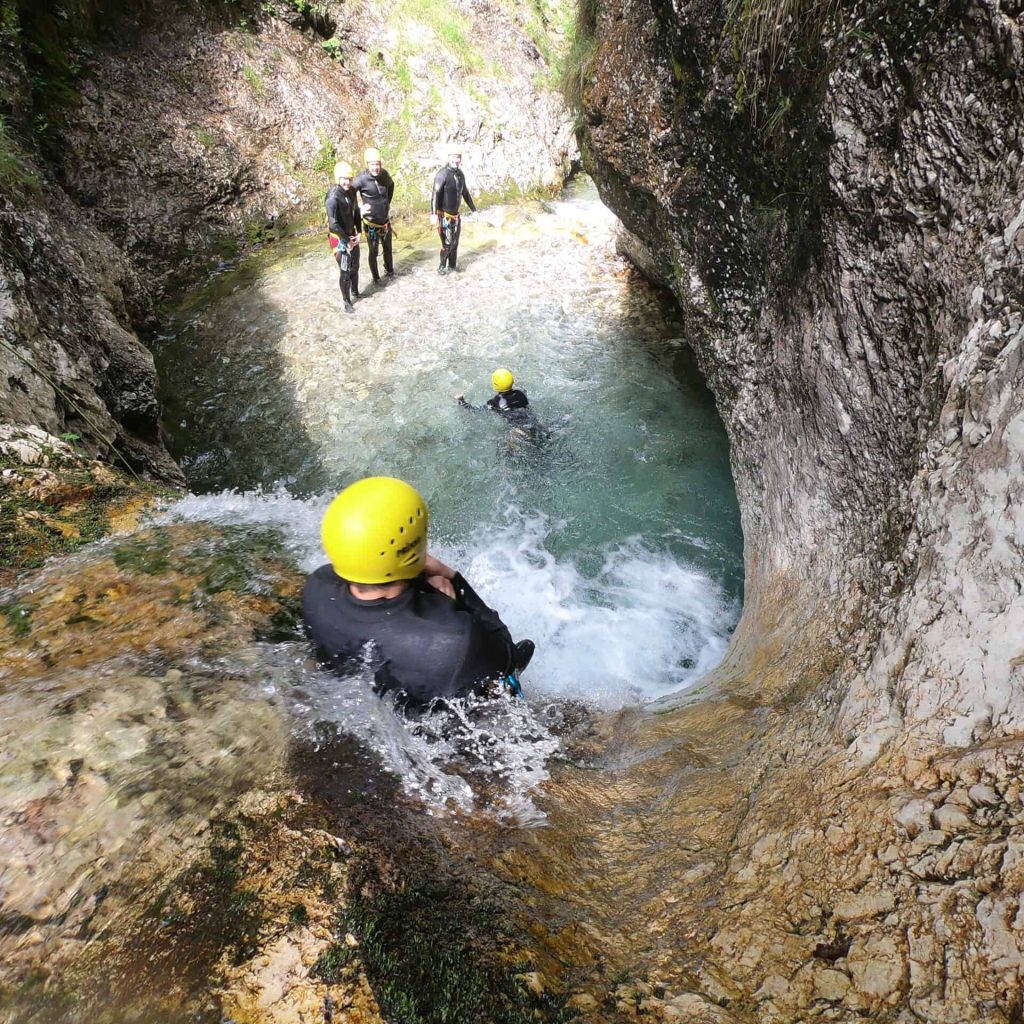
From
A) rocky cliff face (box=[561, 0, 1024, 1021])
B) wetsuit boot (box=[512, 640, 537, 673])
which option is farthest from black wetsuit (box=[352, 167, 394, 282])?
wetsuit boot (box=[512, 640, 537, 673])

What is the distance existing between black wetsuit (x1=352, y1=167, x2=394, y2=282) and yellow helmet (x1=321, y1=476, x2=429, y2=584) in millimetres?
9208

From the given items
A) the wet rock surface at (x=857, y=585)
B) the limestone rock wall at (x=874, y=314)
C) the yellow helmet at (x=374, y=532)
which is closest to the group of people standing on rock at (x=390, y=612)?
the yellow helmet at (x=374, y=532)

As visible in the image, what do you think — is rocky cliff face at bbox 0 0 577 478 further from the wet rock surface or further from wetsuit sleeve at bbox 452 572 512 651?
the wet rock surface

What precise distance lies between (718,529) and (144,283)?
9243 millimetres

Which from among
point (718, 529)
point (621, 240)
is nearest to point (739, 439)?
point (718, 529)

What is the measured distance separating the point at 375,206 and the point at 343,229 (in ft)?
3.35

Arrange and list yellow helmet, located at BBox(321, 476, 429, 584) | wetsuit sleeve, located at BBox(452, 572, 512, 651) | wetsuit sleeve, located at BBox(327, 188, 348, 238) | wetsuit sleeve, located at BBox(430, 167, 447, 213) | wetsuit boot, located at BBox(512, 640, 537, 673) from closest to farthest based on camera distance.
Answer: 1. yellow helmet, located at BBox(321, 476, 429, 584)
2. wetsuit sleeve, located at BBox(452, 572, 512, 651)
3. wetsuit boot, located at BBox(512, 640, 537, 673)
4. wetsuit sleeve, located at BBox(327, 188, 348, 238)
5. wetsuit sleeve, located at BBox(430, 167, 447, 213)

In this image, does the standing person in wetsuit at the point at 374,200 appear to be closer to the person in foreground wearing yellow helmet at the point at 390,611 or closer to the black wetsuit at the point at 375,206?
the black wetsuit at the point at 375,206

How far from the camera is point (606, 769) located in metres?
2.80

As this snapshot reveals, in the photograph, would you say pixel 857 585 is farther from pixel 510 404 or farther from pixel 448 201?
pixel 448 201

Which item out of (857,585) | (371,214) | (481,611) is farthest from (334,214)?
(857,585)

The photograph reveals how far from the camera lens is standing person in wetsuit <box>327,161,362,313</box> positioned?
30.1ft

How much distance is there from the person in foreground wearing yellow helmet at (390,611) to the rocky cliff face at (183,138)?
3.29m

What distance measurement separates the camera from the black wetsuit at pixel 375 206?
990cm
